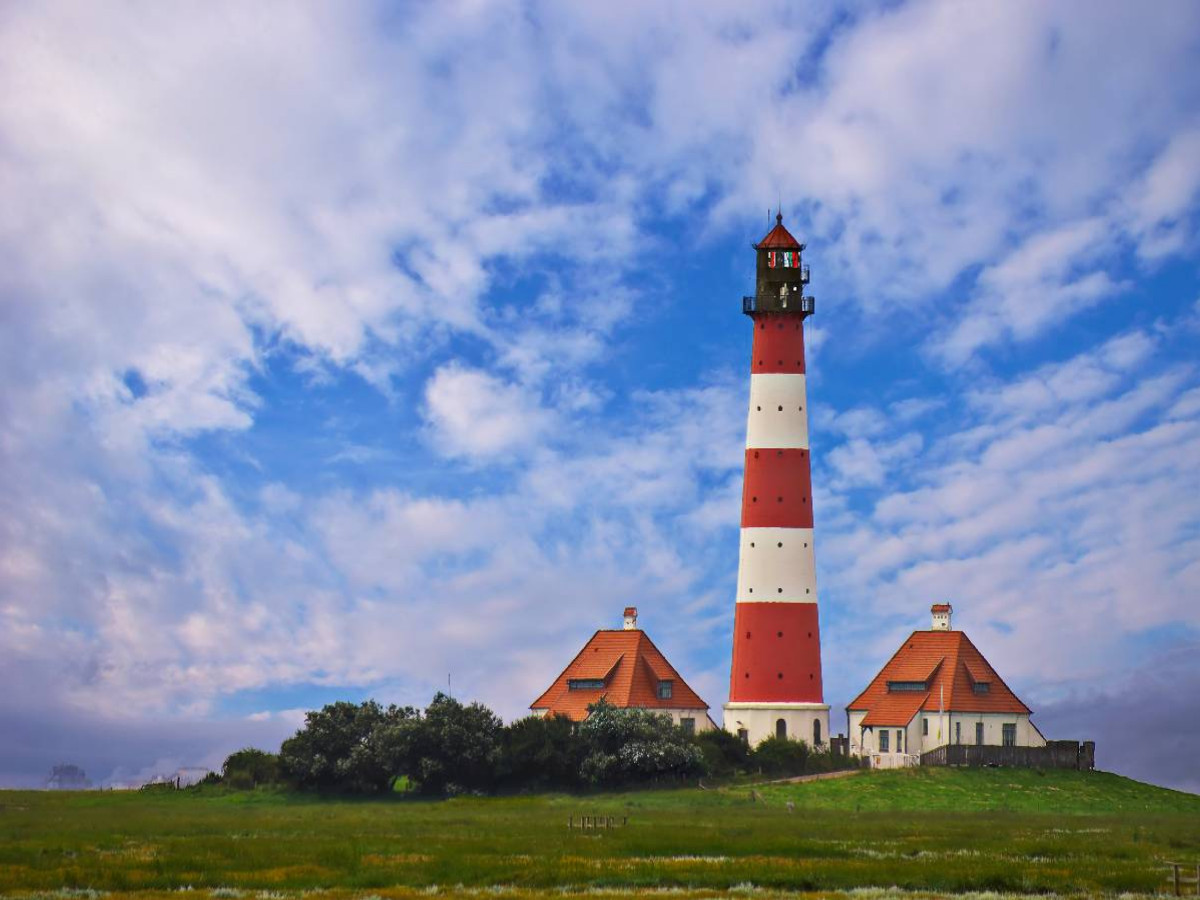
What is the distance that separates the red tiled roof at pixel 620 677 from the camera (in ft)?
286

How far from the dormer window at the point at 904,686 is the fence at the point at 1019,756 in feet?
14.1

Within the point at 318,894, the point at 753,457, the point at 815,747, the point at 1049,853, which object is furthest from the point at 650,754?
the point at 318,894

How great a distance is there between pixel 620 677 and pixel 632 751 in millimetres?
12586

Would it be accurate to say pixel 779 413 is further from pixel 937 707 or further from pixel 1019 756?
pixel 1019 756

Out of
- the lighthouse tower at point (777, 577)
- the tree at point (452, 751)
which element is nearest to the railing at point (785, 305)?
the lighthouse tower at point (777, 577)

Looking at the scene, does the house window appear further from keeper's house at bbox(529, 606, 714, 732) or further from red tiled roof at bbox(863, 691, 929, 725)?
red tiled roof at bbox(863, 691, 929, 725)

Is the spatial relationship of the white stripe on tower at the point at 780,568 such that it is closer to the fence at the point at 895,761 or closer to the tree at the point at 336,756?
the fence at the point at 895,761

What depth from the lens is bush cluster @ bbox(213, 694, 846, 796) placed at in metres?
75.0

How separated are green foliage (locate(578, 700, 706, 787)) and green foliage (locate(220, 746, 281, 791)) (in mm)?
16548

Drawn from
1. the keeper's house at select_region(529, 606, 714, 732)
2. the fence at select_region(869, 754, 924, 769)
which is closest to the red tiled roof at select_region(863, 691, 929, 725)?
the fence at select_region(869, 754, 924, 769)

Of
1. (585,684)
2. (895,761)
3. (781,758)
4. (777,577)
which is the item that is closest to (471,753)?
(585,684)

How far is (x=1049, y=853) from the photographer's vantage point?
1702 inches

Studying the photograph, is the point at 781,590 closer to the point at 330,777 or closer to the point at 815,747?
the point at 815,747

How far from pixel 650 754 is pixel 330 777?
54.0ft
